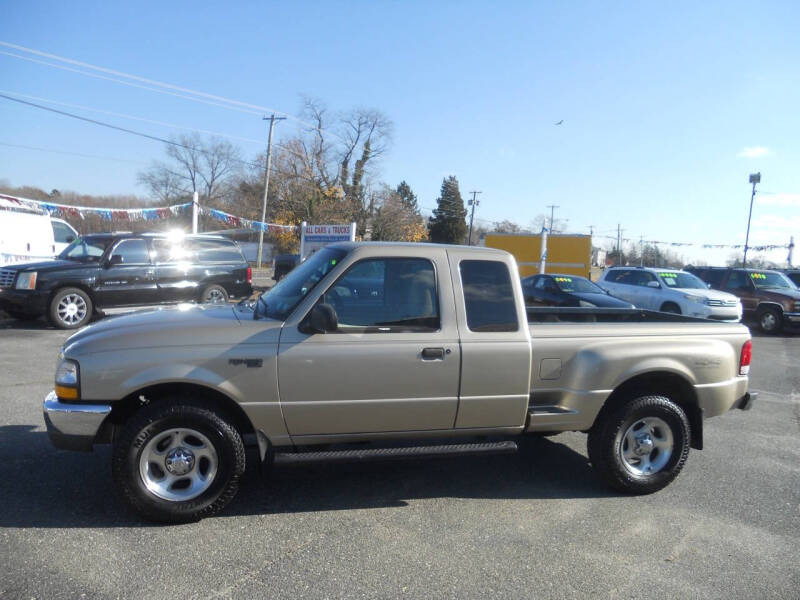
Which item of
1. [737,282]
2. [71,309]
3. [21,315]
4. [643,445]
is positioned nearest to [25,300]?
[21,315]

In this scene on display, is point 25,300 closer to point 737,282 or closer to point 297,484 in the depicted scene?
point 297,484

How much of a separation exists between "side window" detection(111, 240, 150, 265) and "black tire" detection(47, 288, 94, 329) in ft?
3.24

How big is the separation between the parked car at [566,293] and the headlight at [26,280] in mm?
10821

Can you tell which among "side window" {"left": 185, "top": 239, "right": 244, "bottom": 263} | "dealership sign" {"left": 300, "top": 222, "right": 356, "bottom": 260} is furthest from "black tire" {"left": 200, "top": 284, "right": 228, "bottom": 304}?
"dealership sign" {"left": 300, "top": 222, "right": 356, "bottom": 260}

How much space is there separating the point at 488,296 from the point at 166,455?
2.44 metres

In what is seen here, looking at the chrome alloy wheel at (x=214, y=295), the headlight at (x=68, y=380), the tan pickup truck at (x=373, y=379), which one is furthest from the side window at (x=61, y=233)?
the headlight at (x=68, y=380)

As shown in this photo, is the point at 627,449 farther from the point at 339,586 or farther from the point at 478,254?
the point at 339,586

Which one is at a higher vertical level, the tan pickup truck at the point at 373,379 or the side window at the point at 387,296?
the side window at the point at 387,296

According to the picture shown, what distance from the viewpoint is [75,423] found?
3.71m

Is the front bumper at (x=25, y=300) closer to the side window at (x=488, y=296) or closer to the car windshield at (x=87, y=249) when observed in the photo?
the car windshield at (x=87, y=249)

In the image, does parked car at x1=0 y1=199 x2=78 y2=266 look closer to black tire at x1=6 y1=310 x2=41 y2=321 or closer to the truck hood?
black tire at x1=6 y1=310 x2=41 y2=321

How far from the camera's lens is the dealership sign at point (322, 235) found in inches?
729

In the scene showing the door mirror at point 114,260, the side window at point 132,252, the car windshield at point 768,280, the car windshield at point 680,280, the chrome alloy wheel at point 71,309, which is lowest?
the chrome alloy wheel at point 71,309

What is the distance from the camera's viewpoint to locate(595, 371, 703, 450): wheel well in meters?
4.68
